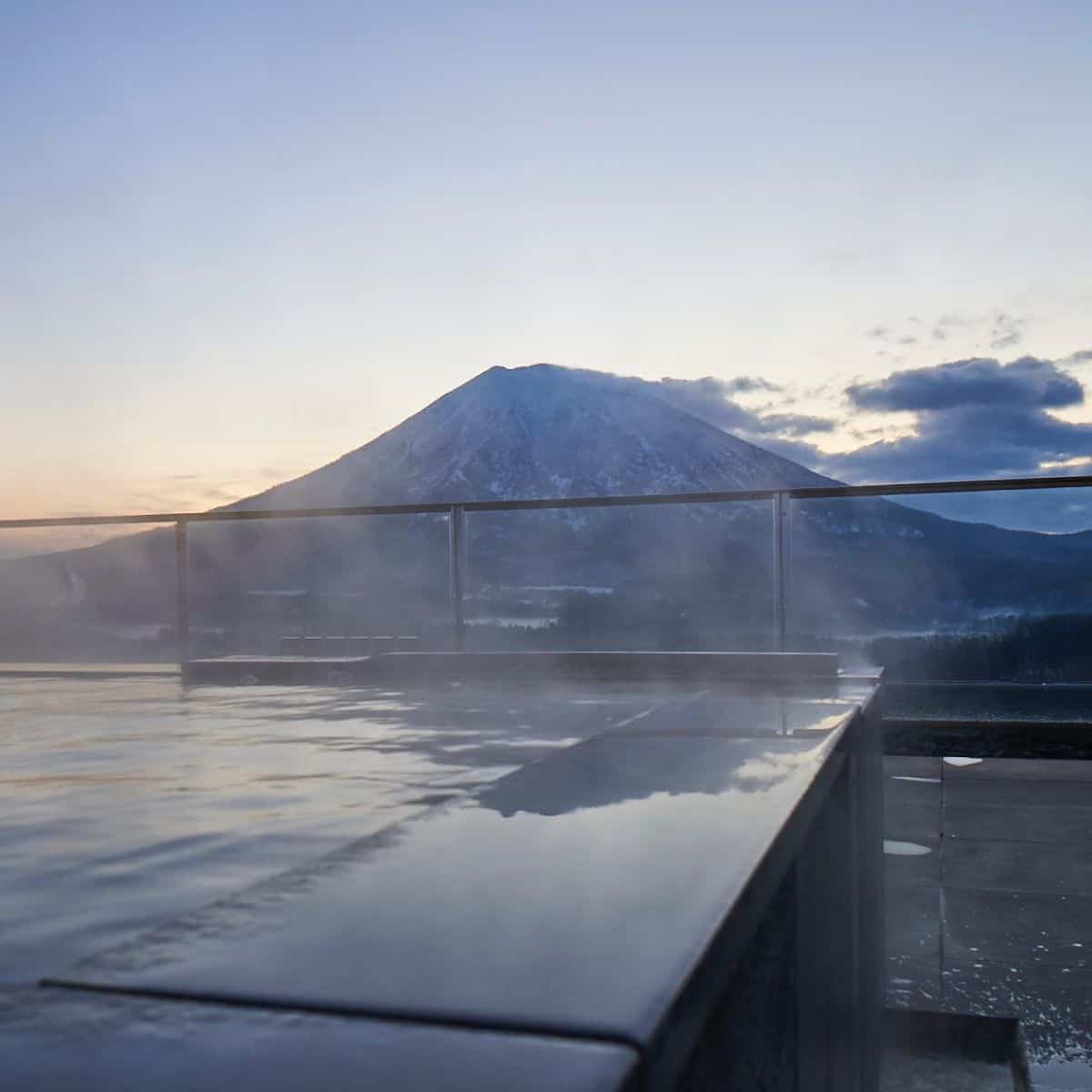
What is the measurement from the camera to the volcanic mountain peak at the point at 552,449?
50.8 meters

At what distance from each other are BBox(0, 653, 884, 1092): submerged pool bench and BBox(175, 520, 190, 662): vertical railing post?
3.53m

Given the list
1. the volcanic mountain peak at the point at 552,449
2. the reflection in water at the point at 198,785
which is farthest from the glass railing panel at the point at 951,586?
the volcanic mountain peak at the point at 552,449

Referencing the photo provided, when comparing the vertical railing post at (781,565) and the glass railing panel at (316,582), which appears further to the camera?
the glass railing panel at (316,582)

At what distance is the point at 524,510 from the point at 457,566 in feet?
1.91

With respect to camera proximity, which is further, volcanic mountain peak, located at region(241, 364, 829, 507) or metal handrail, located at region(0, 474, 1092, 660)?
volcanic mountain peak, located at region(241, 364, 829, 507)

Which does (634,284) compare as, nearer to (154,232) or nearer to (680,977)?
(154,232)

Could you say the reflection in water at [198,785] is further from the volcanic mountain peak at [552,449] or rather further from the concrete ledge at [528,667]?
the volcanic mountain peak at [552,449]

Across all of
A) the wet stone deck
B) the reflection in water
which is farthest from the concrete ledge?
the wet stone deck

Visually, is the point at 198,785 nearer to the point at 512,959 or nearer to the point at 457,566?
the point at 512,959

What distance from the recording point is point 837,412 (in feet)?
157

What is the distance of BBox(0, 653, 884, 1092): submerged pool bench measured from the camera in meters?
0.35

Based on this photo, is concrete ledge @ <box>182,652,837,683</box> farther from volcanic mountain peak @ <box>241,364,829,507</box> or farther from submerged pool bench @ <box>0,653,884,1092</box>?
volcanic mountain peak @ <box>241,364,829,507</box>

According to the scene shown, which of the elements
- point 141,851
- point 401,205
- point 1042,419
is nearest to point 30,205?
point 401,205

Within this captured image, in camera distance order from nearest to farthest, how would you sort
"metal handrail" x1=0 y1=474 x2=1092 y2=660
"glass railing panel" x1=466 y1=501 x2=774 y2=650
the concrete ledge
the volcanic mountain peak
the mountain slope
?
the concrete ledge → "metal handrail" x1=0 y1=474 x2=1092 y2=660 → "glass railing panel" x1=466 y1=501 x2=774 y2=650 → the mountain slope → the volcanic mountain peak
